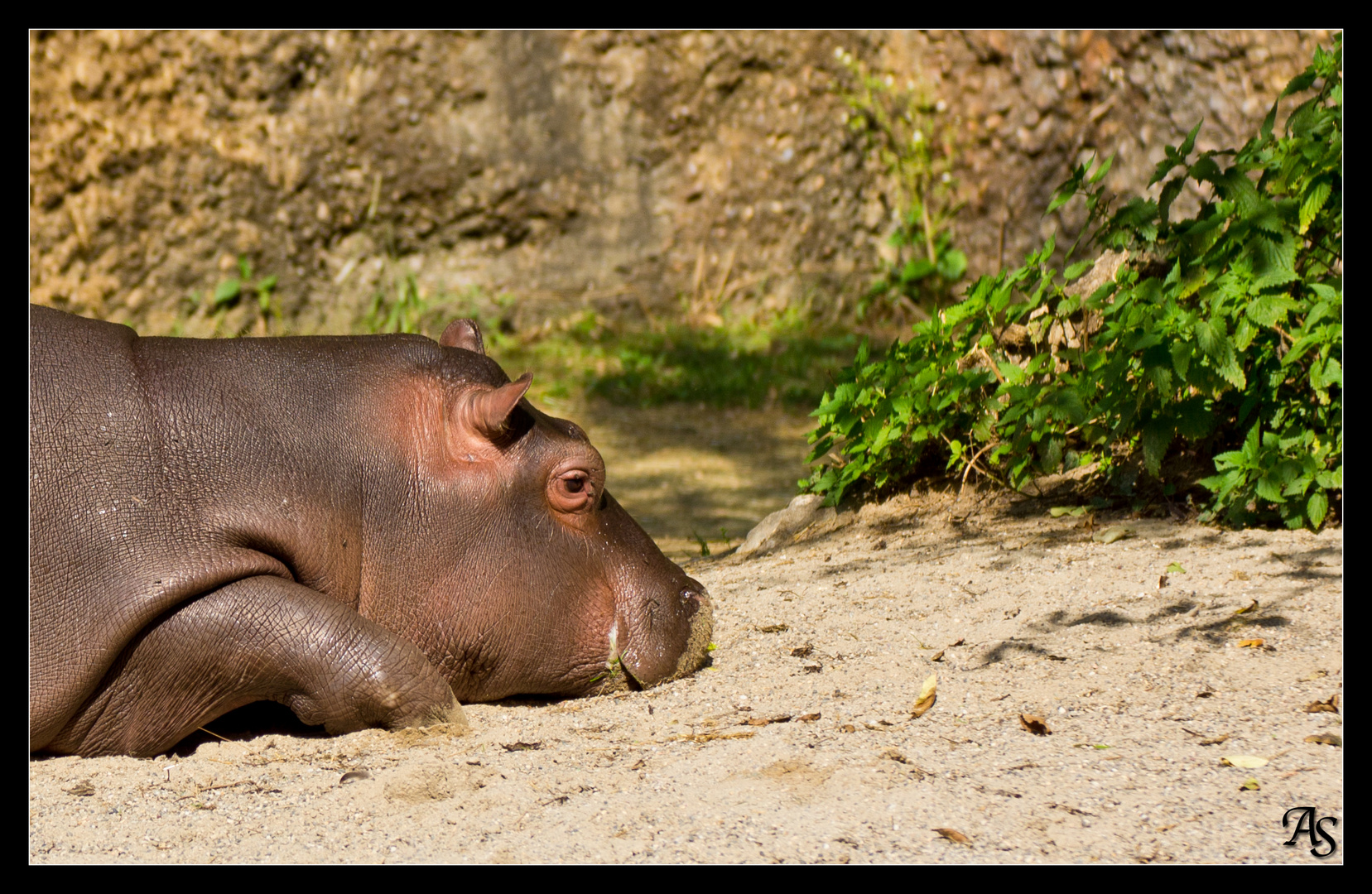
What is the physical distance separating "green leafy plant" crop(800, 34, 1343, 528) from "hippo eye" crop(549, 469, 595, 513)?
5.23 feet

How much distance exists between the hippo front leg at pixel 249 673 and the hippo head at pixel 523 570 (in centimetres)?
21

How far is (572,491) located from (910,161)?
745 centimetres

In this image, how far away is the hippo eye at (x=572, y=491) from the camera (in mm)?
3629

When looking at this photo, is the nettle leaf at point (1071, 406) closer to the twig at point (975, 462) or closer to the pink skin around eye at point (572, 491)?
the twig at point (975, 462)

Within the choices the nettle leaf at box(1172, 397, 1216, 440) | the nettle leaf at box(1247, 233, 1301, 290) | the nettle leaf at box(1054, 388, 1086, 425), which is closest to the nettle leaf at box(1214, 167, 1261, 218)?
the nettle leaf at box(1247, 233, 1301, 290)

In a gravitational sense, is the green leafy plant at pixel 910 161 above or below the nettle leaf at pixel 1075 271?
above

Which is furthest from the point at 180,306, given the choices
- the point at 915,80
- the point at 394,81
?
the point at 915,80

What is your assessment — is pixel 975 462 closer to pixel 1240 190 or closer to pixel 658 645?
pixel 1240 190

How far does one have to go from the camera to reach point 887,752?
2.99m

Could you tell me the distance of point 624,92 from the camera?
32.7 feet

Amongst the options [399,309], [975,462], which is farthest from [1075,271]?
[399,309]

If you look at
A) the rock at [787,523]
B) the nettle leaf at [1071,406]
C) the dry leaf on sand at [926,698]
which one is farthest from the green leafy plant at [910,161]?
the dry leaf on sand at [926,698]

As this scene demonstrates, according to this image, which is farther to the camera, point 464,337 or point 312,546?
point 464,337

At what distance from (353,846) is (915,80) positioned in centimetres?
894
